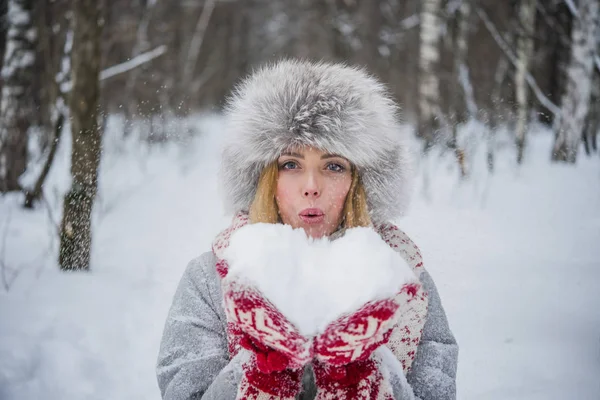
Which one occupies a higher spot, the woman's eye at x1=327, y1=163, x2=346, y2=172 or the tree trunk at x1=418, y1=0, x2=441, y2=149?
the tree trunk at x1=418, y1=0, x2=441, y2=149

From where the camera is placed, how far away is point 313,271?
1.11 m

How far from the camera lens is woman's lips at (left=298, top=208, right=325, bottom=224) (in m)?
1.38

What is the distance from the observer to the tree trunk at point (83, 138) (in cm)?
322

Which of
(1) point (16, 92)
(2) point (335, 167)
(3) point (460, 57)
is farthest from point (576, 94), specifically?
(1) point (16, 92)

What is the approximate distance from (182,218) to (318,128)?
364 cm

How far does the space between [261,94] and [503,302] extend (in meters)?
2.27

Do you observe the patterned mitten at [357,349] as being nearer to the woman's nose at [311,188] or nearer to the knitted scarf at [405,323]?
the knitted scarf at [405,323]

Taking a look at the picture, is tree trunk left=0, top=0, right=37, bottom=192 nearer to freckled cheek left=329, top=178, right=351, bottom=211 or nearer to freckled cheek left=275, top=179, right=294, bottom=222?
freckled cheek left=275, top=179, right=294, bottom=222

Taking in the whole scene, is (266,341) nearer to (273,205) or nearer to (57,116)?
(273,205)

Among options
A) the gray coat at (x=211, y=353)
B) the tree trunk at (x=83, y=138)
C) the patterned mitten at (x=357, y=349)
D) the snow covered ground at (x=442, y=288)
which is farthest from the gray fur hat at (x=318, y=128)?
the tree trunk at (x=83, y=138)

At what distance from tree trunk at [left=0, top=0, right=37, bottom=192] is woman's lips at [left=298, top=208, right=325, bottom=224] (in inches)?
192

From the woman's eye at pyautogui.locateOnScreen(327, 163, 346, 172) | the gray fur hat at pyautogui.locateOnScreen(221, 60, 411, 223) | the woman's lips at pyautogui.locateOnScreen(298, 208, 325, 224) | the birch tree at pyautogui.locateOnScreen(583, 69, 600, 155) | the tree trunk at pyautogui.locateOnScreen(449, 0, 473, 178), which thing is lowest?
the woman's lips at pyautogui.locateOnScreen(298, 208, 325, 224)

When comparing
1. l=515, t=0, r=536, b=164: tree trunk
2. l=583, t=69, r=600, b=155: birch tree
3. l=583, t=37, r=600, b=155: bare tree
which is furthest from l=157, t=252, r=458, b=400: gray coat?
l=583, t=69, r=600, b=155: birch tree

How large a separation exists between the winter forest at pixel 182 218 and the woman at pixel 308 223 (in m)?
0.95
